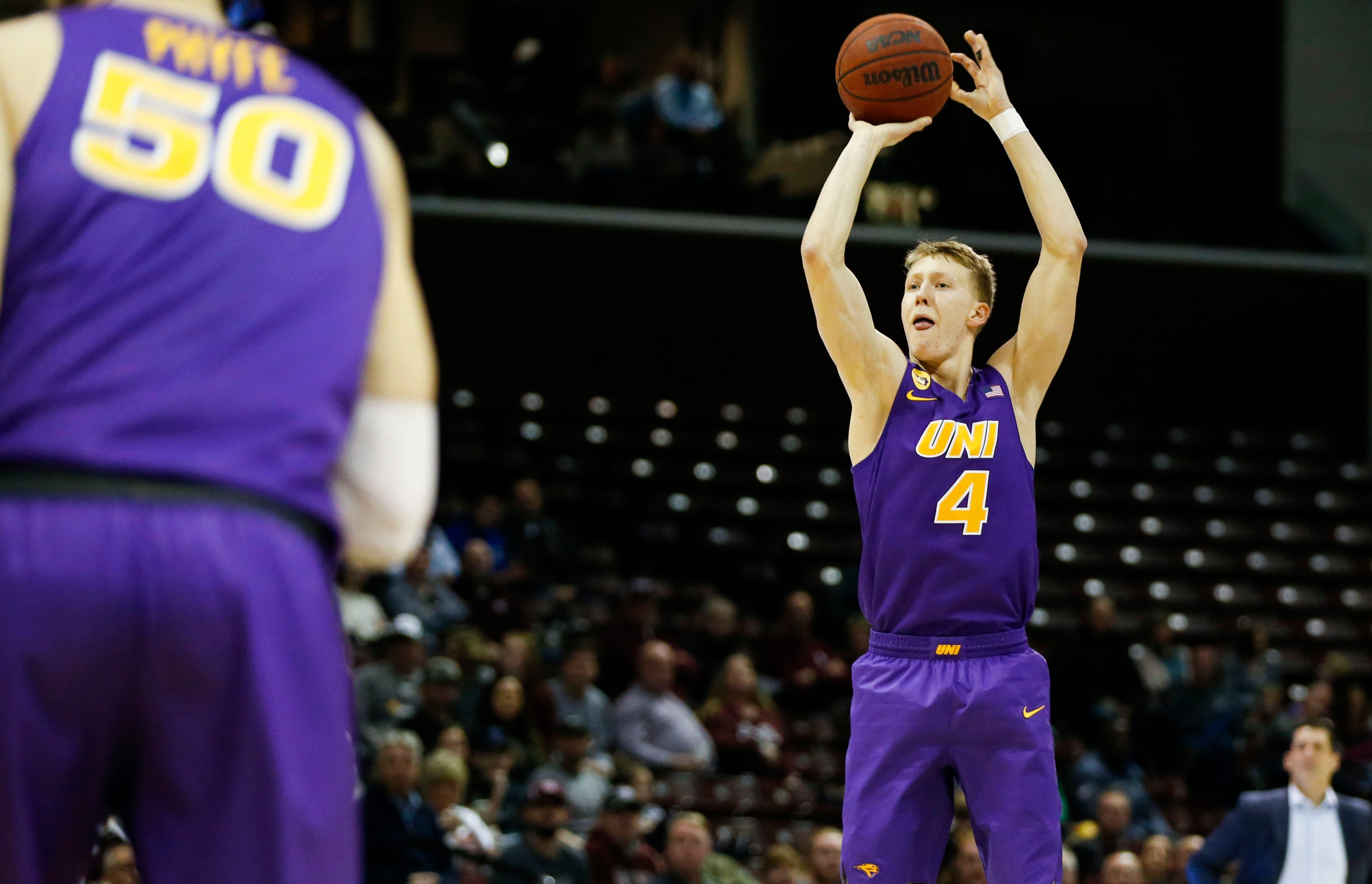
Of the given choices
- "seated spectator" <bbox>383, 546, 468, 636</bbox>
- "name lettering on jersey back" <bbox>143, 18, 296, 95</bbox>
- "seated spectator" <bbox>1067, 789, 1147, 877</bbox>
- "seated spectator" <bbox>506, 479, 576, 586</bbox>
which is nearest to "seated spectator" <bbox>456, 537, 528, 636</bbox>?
"seated spectator" <bbox>383, 546, 468, 636</bbox>

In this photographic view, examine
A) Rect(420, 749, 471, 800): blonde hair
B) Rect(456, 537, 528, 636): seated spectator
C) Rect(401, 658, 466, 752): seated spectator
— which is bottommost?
Rect(420, 749, 471, 800): blonde hair

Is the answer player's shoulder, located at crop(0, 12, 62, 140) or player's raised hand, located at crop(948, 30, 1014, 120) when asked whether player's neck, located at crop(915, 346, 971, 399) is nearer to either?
player's raised hand, located at crop(948, 30, 1014, 120)

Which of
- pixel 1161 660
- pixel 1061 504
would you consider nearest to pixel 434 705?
pixel 1161 660

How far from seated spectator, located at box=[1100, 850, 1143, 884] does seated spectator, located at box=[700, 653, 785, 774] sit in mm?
2474

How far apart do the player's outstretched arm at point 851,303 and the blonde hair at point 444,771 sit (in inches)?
155

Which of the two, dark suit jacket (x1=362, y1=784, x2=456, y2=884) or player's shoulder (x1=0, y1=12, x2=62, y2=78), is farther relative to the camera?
dark suit jacket (x1=362, y1=784, x2=456, y2=884)

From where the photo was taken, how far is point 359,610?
33.7ft

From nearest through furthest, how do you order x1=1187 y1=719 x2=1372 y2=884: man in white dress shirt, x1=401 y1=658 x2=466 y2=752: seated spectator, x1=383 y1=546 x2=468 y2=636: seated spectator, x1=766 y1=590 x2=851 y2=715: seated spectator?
1. x1=1187 y1=719 x2=1372 y2=884: man in white dress shirt
2. x1=401 y1=658 x2=466 y2=752: seated spectator
3. x1=383 y1=546 x2=468 y2=636: seated spectator
4. x1=766 y1=590 x2=851 y2=715: seated spectator

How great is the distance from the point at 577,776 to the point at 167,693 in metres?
7.42

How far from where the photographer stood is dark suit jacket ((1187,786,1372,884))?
703 cm

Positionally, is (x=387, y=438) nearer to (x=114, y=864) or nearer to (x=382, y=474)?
(x=382, y=474)

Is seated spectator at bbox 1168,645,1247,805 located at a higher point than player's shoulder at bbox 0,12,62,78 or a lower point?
lower

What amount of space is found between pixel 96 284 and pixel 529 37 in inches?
810

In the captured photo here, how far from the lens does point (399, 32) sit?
20.3 metres
